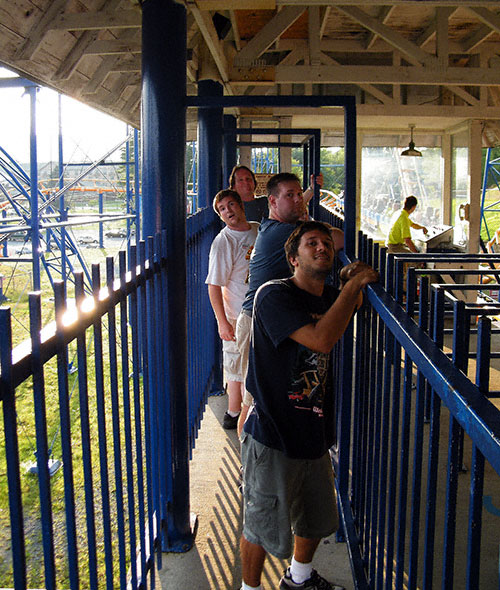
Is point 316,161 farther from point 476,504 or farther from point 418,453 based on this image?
point 476,504

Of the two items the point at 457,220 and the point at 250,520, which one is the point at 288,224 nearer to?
the point at 250,520

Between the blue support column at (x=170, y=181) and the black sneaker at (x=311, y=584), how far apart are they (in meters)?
0.65

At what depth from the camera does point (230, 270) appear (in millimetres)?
4641

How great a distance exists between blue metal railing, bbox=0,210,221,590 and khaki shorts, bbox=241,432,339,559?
1.54 feet

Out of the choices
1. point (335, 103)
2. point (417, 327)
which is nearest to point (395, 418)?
point (417, 327)

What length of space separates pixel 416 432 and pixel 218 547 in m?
1.94

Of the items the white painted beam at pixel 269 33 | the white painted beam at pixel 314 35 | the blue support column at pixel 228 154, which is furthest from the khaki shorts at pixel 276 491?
the blue support column at pixel 228 154

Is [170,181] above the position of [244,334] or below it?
above

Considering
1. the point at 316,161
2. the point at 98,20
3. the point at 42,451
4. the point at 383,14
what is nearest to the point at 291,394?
the point at 42,451

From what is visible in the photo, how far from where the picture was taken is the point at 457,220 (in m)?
12.1

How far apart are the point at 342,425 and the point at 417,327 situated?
1.61m

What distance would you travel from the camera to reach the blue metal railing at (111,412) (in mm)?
1544

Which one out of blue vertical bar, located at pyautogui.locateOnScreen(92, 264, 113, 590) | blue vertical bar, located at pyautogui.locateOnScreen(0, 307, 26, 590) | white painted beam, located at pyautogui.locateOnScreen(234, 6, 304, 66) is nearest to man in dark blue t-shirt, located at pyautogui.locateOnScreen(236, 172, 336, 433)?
blue vertical bar, located at pyautogui.locateOnScreen(92, 264, 113, 590)

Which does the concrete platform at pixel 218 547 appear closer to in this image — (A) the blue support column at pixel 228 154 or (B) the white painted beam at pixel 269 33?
(B) the white painted beam at pixel 269 33
